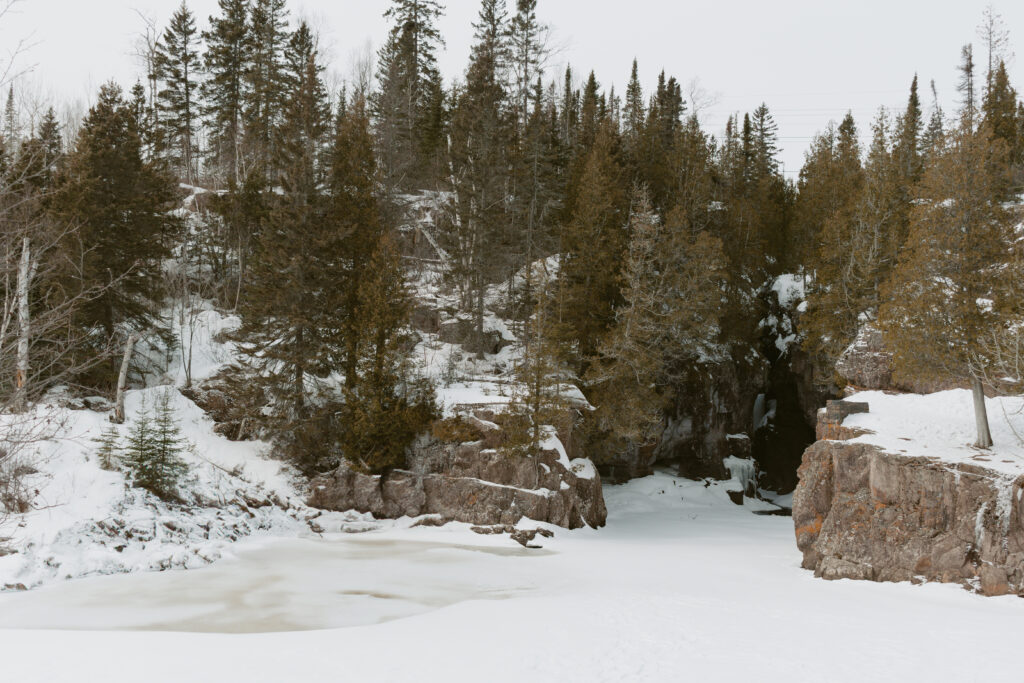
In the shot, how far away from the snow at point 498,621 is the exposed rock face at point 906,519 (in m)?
0.65

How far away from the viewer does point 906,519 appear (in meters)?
15.7

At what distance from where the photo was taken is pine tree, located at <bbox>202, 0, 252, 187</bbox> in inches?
1726

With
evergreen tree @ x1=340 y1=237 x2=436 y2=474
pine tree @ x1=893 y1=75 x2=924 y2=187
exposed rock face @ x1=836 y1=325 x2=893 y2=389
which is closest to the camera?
evergreen tree @ x1=340 y1=237 x2=436 y2=474

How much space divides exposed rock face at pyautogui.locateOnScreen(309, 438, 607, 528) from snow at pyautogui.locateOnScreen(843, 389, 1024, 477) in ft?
32.2

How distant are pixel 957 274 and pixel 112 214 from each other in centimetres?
3008

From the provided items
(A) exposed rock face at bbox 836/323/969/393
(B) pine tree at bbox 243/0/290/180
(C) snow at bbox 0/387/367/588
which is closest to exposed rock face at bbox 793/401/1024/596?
(A) exposed rock face at bbox 836/323/969/393

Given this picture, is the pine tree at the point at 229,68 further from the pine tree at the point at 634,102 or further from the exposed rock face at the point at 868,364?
the exposed rock face at the point at 868,364

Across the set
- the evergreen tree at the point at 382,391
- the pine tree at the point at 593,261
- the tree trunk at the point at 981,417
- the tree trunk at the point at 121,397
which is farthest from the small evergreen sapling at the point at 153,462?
the tree trunk at the point at 981,417

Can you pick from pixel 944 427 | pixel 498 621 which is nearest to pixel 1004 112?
pixel 944 427

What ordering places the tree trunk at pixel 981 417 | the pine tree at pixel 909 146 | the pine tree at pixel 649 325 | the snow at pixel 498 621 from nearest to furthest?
the snow at pixel 498 621 < the tree trunk at pixel 981 417 < the pine tree at pixel 649 325 < the pine tree at pixel 909 146

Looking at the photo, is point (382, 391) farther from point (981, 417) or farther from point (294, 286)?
point (981, 417)

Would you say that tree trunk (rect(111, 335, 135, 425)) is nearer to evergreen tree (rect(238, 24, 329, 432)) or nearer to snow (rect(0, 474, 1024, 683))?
evergreen tree (rect(238, 24, 329, 432))

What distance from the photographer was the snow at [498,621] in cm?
876

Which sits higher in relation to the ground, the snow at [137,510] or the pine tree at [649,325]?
the pine tree at [649,325]
